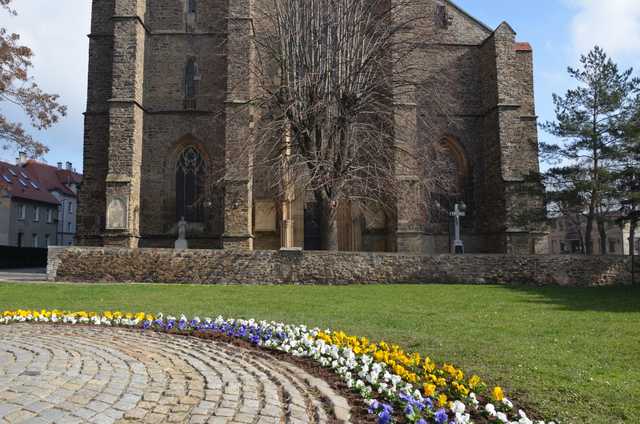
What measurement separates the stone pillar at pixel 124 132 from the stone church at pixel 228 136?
0.04 meters

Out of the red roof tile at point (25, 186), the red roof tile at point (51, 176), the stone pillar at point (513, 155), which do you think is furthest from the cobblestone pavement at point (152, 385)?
the red roof tile at point (51, 176)

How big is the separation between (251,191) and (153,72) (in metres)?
8.29

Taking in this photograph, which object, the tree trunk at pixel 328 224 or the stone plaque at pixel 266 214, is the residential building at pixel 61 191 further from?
the tree trunk at pixel 328 224

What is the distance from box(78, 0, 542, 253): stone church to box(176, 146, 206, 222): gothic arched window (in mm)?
48

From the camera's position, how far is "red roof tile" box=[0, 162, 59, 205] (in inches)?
1818

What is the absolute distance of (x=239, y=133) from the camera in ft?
69.8

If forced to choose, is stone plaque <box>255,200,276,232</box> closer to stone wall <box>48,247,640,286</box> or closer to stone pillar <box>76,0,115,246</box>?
stone wall <box>48,247,640,286</box>

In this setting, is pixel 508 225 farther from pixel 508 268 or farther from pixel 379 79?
pixel 379 79

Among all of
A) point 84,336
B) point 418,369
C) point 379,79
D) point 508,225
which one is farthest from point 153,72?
point 418,369

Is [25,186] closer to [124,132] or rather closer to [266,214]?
[124,132]

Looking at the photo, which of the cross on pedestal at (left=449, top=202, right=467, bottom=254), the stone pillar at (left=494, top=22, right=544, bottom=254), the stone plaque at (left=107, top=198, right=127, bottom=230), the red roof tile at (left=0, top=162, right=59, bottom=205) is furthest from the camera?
the red roof tile at (left=0, top=162, right=59, bottom=205)

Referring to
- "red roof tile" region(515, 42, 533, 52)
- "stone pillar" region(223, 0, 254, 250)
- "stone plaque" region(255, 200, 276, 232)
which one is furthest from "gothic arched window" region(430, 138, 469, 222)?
"stone pillar" region(223, 0, 254, 250)

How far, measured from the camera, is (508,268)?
17.7 m

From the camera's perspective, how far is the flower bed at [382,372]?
4.18 meters
